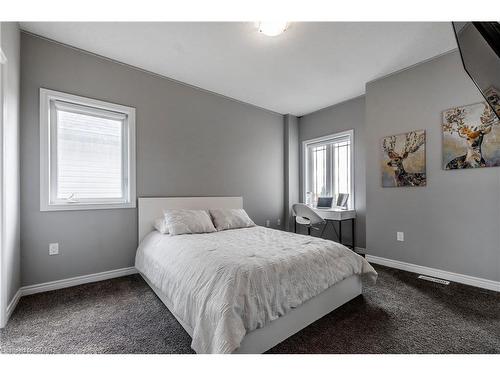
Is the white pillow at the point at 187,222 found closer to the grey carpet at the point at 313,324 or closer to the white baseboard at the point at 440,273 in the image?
the grey carpet at the point at 313,324

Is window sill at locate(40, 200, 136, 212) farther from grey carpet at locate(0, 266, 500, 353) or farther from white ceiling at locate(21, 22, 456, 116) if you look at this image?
white ceiling at locate(21, 22, 456, 116)

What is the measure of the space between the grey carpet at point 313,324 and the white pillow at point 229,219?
1.10 meters

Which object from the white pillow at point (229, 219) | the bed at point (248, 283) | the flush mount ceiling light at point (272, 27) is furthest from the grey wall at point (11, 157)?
the flush mount ceiling light at point (272, 27)

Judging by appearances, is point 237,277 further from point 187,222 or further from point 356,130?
point 356,130

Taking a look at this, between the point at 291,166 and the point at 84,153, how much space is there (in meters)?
3.39

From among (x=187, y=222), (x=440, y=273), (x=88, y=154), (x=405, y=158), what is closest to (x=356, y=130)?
(x=405, y=158)

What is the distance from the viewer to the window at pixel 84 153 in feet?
7.68

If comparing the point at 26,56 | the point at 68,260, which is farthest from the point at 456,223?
the point at 26,56

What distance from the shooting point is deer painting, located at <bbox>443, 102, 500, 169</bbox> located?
7.73 ft

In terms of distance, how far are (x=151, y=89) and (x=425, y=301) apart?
383 centimetres

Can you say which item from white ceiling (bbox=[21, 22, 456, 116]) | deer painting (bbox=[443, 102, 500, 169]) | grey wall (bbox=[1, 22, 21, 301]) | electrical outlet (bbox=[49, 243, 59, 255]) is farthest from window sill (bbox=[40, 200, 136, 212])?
deer painting (bbox=[443, 102, 500, 169])

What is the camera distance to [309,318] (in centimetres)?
173

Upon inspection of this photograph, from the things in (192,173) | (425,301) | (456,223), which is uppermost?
(192,173)
